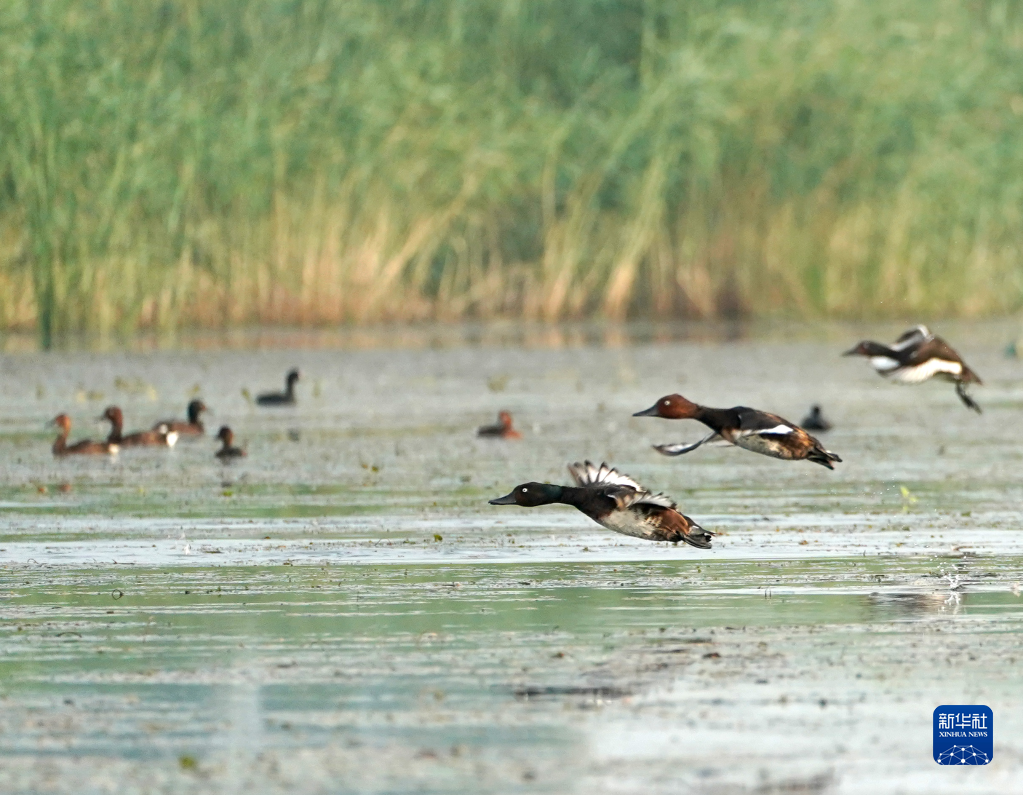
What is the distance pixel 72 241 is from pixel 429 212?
7.15 meters

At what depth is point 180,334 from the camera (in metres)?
29.6

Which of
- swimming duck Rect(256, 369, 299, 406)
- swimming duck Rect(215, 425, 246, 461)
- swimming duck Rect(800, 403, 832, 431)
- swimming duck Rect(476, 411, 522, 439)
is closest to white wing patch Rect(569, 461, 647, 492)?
swimming duck Rect(215, 425, 246, 461)

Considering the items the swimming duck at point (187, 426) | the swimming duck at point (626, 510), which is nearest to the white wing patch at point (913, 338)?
the swimming duck at point (626, 510)

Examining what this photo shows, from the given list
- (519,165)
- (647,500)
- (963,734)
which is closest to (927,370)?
(647,500)

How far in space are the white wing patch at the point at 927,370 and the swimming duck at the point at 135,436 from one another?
6561 mm

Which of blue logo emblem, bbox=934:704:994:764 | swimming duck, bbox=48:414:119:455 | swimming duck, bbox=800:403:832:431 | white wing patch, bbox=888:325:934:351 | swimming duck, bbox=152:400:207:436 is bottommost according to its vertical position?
swimming duck, bbox=152:400:207:436

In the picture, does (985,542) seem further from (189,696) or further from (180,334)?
(180,334)

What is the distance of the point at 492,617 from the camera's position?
8.52 m

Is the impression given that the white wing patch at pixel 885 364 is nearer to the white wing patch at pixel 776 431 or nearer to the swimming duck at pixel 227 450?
the white wing patch at pixel 776 431

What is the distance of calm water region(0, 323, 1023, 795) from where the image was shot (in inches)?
241

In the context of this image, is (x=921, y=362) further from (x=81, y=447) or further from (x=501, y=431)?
(x=81, y=447)

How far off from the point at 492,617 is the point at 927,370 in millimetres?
4053

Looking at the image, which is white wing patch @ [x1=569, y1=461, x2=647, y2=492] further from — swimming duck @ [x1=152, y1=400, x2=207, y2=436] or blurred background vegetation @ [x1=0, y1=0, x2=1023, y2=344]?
blurred background vegetation @ [x1=0, y1=0, x2=1023, y2=344]

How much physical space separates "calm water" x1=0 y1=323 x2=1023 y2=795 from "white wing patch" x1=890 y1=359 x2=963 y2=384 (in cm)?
70
